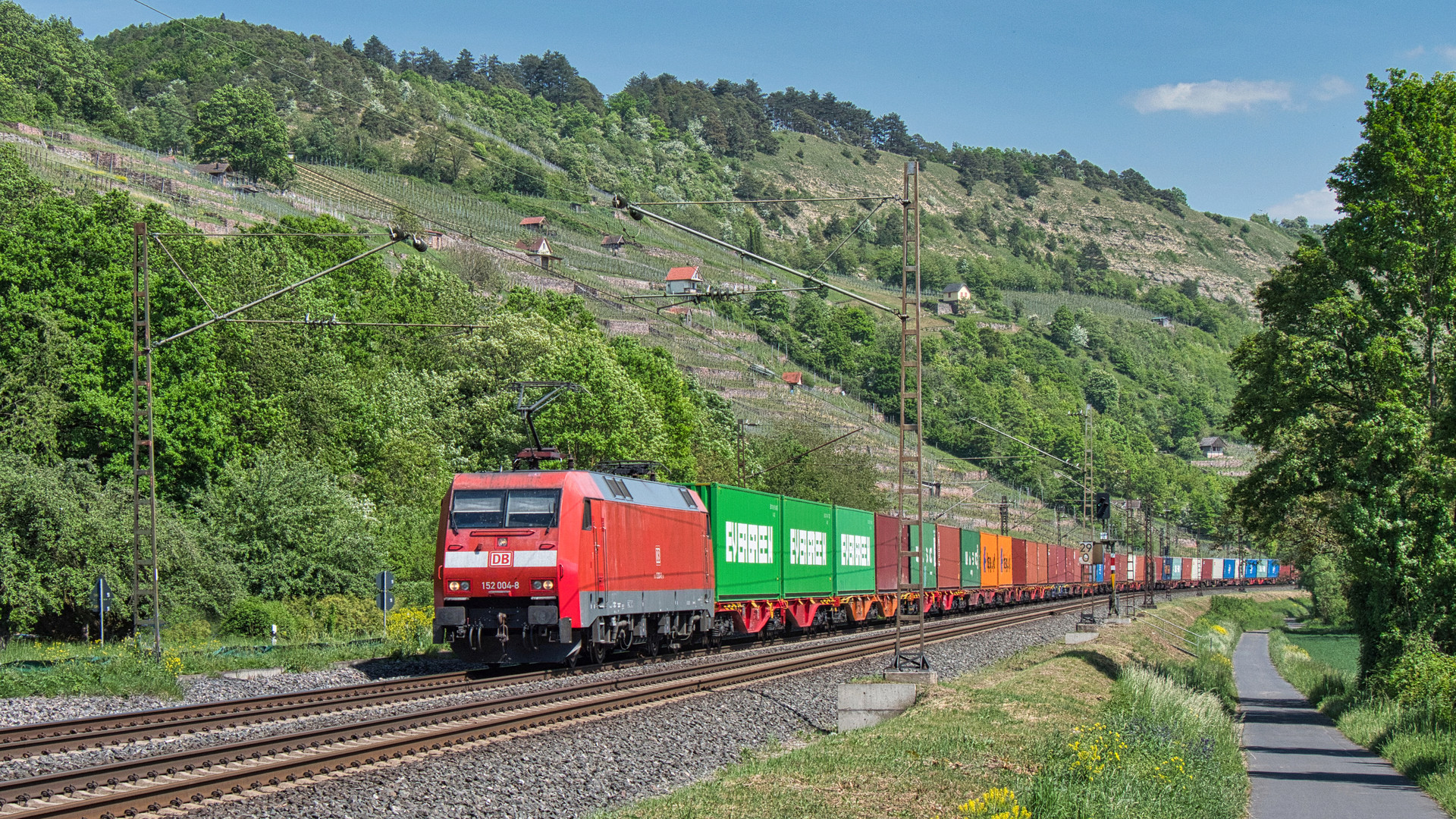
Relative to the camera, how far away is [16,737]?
49.2 ft

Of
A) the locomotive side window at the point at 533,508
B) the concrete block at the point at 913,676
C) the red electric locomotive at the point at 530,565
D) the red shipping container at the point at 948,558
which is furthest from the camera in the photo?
the red shipping container at the point at 948,558

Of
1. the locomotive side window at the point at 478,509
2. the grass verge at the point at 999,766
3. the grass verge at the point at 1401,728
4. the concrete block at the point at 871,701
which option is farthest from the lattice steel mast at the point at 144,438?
the grass verge at the point at 1401,728

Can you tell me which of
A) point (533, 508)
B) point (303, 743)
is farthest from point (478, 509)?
point (303, 743)

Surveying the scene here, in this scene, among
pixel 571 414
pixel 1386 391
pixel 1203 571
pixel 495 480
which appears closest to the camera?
pixel 495 480

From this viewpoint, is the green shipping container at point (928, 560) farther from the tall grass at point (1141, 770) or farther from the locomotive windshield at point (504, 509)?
the locomotive windshield at point (504, 509)

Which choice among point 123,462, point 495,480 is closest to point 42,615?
point 123,462

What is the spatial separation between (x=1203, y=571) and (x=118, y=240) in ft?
365

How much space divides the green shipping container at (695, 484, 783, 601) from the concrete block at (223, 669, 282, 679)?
1106cm

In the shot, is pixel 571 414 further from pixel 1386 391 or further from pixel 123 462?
pixel 1386 391

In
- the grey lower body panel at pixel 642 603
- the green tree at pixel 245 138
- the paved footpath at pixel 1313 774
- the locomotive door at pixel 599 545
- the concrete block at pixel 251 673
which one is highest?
the green tree at pixel 245 138

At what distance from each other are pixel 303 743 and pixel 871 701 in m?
9.93

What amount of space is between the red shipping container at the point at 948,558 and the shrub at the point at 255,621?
24.8 metres

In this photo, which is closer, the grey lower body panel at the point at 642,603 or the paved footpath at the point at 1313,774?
the paved footpath at the point at 1313,774

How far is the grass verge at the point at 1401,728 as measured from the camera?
19.9 meters
